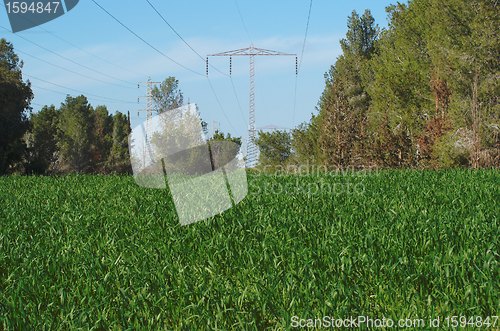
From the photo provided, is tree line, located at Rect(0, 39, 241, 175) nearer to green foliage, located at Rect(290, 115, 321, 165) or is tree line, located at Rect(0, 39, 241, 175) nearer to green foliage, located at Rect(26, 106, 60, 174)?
green foliage, located at Rect(26, 106, 60, 174)

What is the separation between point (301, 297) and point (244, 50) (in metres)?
55.5

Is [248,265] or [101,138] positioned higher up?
[101,138]

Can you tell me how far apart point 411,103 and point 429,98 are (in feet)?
8.83

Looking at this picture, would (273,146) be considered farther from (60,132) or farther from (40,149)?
(40,149)

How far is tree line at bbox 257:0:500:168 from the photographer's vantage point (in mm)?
36250

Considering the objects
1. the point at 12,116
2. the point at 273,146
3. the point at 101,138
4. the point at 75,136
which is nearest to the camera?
the point at 12,116

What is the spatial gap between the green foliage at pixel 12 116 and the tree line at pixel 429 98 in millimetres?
21794

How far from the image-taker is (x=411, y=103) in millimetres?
50875

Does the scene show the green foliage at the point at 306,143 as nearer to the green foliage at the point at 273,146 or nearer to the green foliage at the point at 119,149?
the green foliage at the point at 273,146

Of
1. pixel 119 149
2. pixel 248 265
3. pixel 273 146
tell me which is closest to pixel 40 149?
pixel 273 146

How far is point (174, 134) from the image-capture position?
77312mm

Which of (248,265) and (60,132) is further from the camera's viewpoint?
(60,132)

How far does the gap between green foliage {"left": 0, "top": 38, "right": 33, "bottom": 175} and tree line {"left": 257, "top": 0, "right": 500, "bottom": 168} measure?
21.8m

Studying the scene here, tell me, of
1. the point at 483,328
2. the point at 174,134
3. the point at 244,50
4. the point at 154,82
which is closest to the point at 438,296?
the point at 483,328
